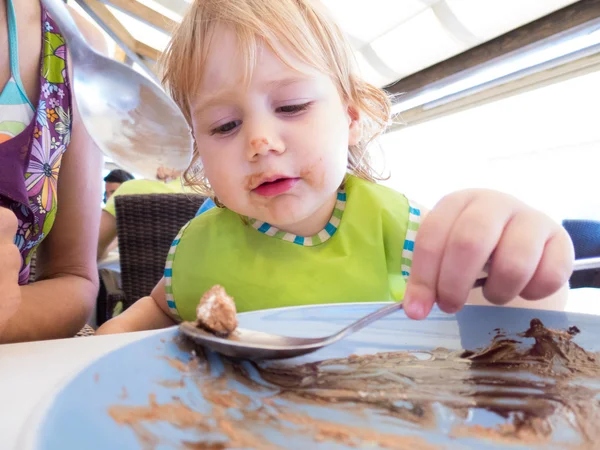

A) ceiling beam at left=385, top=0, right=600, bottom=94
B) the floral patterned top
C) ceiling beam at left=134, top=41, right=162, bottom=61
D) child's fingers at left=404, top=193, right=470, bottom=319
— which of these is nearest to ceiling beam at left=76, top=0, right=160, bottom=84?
ceiling beam at left=134, top=41, right=162, bottom=61

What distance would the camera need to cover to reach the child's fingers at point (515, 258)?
0.41m

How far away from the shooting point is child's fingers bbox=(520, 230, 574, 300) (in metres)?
0.42

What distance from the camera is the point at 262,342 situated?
0.42 meters

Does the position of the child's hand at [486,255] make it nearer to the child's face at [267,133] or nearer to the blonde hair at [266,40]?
the child's face at [267,133]

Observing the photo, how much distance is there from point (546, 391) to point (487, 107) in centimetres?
338

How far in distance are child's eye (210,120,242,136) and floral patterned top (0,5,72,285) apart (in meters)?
0.32

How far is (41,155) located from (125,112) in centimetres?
19

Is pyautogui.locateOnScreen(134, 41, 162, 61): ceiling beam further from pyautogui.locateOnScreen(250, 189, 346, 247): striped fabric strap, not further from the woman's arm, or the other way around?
pyautogui.locateOnScreen(250, 189, 346, 247): striped fabric strap

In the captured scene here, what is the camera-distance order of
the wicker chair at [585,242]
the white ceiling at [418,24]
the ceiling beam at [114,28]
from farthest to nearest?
the wicker chair at [585,242], the white ceiling at [418,24], the ceiling beam at [114,28]

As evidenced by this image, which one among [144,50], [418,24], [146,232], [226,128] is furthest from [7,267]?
[418,24]

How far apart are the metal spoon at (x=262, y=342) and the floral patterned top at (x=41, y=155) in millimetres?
463

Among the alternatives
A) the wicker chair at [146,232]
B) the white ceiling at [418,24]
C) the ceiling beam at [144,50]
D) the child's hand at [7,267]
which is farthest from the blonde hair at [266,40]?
the ceiling beam at [144,50]

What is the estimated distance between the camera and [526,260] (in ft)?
1.33

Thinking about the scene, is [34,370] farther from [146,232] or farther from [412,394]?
[146,232]
